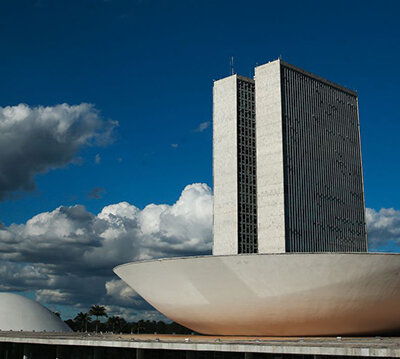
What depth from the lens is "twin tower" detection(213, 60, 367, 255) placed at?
91125 mm

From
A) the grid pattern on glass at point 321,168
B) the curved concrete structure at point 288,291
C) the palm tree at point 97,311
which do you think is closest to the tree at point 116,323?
the palm tree at point 97,311

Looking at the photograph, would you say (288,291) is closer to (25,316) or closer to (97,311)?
(25,316)

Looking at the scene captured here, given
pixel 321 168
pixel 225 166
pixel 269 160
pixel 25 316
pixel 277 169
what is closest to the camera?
pixel 25 316

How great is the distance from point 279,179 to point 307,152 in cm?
896

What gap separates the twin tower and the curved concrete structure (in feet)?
177

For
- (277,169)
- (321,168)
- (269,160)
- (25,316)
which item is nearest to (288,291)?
(25,316)

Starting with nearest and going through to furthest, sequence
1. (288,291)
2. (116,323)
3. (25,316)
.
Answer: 1. (288,291)
2. (25,316)
3. (116,323)

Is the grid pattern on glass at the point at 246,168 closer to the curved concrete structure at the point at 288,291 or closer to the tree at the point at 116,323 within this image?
the tree at the point at 116,323

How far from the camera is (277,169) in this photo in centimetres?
9206

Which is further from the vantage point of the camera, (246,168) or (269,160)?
(246,168)

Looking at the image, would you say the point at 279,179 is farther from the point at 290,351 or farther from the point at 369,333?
the point at 290,351

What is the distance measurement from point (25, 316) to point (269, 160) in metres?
47.1

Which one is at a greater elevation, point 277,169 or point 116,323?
point 277,169

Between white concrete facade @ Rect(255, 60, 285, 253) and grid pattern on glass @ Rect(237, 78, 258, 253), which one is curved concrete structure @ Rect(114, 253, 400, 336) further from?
grid pattern on glass @ Rect(237, 78, 258, 253)
